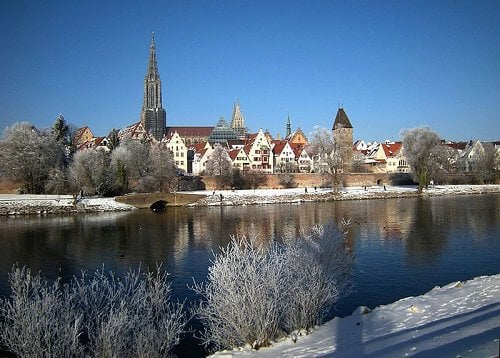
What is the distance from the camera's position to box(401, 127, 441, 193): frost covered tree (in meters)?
67.6

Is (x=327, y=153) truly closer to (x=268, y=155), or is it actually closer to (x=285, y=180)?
(x=285, y=180)

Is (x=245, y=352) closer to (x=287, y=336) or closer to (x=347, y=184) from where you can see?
(x=287, y=336)

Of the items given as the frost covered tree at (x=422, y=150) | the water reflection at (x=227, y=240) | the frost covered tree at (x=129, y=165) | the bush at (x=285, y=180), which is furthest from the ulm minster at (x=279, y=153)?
the water reflection at (x=227, y=240)

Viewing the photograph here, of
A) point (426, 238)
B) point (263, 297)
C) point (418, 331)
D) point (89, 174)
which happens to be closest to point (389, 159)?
point (89, 174)

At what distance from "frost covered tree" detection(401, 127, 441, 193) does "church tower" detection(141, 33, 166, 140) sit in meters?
83.4

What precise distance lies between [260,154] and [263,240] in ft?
221

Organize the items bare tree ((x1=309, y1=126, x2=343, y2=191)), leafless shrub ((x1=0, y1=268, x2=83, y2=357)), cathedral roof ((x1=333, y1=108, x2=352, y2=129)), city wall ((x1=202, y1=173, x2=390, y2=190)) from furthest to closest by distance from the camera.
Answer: cathedral roof ((x1=333, y1=108, x2=352, y2=129)) → city wall ((x1=202, y1=173, x2=390, y2=190)) → bare tree ((x1=309, y1=126, x2=343, y2=191)) → leafless shrub ((x1=0, y1=268, x2=83, y2=357))

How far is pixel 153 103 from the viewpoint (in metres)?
143

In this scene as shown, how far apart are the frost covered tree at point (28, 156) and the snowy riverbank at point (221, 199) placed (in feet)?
12.8

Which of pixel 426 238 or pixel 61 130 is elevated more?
pixel 61 130

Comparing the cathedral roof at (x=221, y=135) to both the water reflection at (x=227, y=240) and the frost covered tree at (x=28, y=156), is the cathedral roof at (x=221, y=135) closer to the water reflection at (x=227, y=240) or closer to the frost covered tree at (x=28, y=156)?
the frost covered tree at (x=28, y=156)

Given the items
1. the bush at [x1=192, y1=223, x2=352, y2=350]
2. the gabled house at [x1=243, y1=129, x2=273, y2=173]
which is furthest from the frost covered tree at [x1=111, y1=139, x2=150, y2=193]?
the bush at [x1=192, y1=223, x2=352, y2=350]

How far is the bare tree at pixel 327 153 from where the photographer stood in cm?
6706

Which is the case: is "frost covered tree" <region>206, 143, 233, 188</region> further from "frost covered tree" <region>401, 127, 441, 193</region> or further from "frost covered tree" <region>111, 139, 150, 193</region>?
"frost covered tree" <region>401, 127, 441, 193</region>
